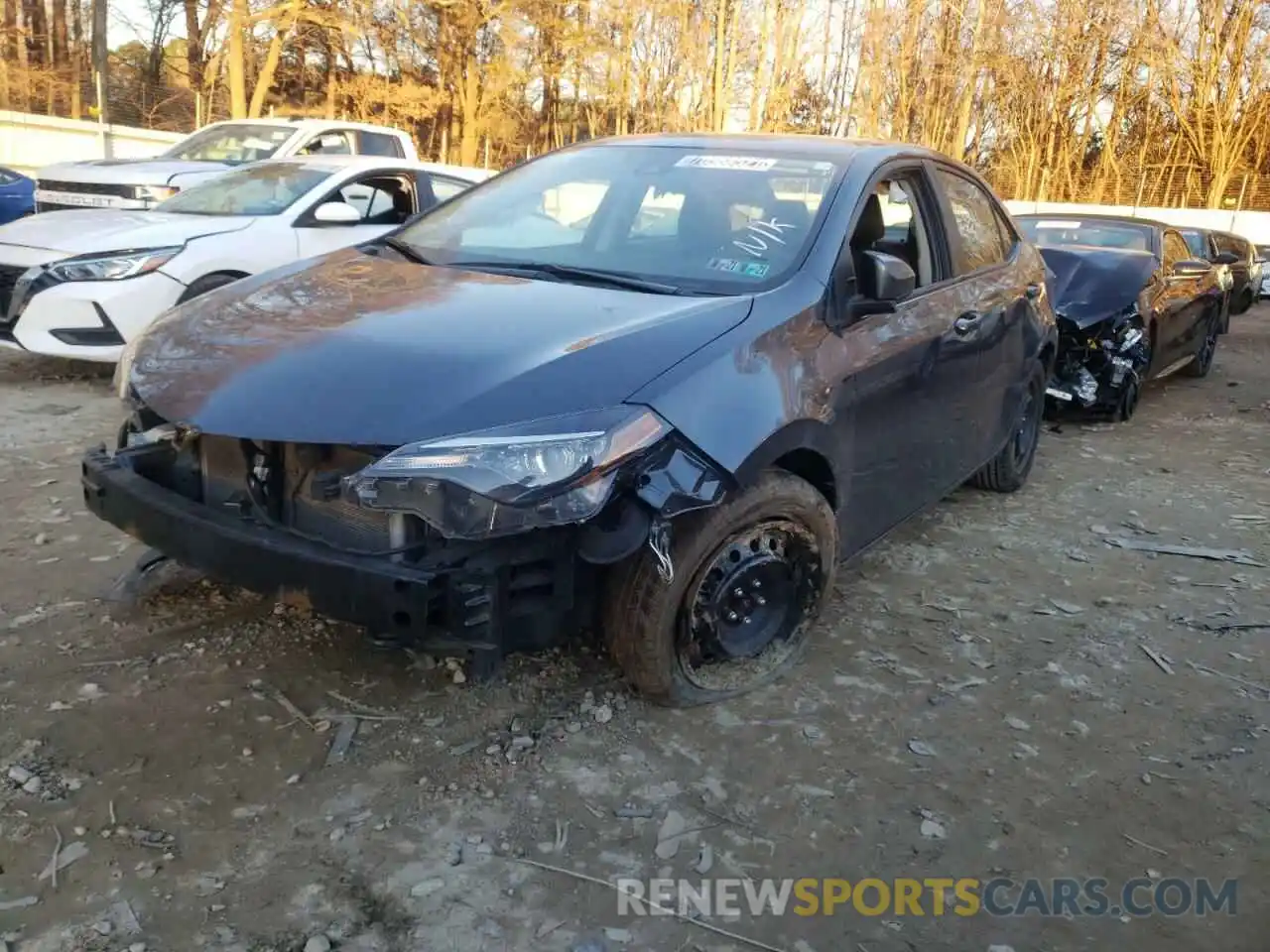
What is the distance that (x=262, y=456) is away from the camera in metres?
2.77

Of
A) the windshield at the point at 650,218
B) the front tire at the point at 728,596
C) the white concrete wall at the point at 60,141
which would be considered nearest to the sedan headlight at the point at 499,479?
the front tire at the point at 728,596

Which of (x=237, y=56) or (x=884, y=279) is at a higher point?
(x=237, y=56)

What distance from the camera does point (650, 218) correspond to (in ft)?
12.0

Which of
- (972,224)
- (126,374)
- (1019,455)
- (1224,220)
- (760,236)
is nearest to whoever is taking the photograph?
(126,374)

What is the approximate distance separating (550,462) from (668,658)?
788mm

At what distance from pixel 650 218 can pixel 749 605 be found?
1443mm

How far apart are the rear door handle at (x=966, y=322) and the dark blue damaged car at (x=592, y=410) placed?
2 cm

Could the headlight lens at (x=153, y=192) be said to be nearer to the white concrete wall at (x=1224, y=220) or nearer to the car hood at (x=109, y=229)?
the car hood at (x=109, y=229)

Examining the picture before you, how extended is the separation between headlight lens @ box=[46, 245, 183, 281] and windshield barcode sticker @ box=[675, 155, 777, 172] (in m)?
3.81

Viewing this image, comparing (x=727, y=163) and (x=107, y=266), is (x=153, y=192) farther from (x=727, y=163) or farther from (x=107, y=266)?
(x=727, y=163)

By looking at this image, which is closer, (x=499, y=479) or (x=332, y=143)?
(x=499, y=479)

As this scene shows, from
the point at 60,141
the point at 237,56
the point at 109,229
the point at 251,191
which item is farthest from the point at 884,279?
the point at 60,141

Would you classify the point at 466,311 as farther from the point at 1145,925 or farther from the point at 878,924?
the point at 1145,925

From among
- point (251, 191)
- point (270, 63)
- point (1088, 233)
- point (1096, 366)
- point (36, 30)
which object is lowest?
point (1096, 366)
